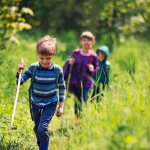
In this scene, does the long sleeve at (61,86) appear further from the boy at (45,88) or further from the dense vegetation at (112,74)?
the dense vegetation at (112,74)

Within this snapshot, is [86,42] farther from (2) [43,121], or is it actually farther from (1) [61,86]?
(2) [43,121]

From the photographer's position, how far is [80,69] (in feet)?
27.1

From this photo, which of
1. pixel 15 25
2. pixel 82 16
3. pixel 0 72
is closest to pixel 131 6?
pixel 82 16

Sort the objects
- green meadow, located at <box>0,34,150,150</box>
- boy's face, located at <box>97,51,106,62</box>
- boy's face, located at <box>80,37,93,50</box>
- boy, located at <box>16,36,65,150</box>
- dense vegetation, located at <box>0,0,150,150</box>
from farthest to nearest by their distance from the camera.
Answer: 1. boy's face, located at <box>97,51,106,62</box>
2. boy's face, located at <box>80,37,93,50</box>
3. boy, located at <box>16,36,65,150</box>
4. dense vegetation, located at <box>0,0,150,150</box>
5. green meadow, located at <box>0,34,150,150</box>

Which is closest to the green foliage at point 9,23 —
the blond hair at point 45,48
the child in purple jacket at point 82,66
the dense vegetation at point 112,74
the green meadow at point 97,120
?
the dense vegetation at point 112,74

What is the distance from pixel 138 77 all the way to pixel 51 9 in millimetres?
11328

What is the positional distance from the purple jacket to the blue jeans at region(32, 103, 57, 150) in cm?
237

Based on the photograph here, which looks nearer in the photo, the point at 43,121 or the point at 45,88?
the point at 43,121

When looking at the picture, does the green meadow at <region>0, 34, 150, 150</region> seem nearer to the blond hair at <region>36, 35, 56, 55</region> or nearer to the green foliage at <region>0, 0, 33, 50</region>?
the blond hair at <region>36, 35, 56, 55</region>

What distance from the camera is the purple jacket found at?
8180 millimetres

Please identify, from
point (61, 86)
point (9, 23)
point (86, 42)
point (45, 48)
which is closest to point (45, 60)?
point (45, 48)

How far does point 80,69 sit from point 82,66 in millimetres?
71

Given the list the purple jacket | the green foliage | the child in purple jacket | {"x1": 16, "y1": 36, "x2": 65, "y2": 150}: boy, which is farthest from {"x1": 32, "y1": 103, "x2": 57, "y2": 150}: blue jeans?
→ the green foliage

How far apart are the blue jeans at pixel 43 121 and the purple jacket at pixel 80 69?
237cm
